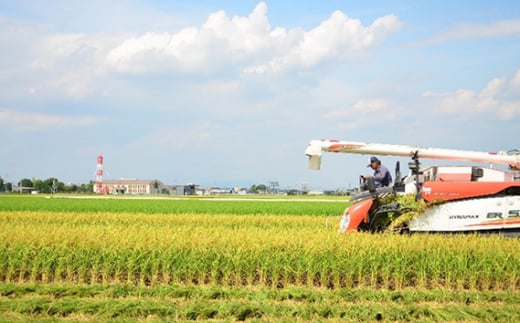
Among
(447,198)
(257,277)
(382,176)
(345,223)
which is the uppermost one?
(382,176)

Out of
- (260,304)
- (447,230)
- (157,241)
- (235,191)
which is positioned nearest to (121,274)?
(157,241)

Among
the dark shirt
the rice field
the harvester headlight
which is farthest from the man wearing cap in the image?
the rice field

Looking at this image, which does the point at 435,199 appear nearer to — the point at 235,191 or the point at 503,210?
the point at 503,210

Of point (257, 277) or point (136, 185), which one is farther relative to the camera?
point (136, 185)

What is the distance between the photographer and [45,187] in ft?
447

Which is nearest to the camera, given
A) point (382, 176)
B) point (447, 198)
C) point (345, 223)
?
point (447, 198)

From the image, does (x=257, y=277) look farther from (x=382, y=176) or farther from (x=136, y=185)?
(x=136, y=185)

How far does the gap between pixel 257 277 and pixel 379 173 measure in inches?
186

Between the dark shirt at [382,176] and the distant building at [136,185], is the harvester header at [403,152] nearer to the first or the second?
the dark shirt at [382,176]

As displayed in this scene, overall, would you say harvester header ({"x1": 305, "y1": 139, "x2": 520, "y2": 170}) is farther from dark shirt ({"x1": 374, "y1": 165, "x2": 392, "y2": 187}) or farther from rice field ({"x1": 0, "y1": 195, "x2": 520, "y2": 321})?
rice field ({"x1": 0, "y1": 195, "x2": 520, "y2": 321})

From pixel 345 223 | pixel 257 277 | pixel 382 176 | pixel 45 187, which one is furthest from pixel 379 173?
pixel 45 187

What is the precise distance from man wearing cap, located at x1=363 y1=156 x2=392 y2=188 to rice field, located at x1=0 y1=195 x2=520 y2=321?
1.98 metres

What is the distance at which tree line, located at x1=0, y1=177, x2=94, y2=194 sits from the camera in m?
125

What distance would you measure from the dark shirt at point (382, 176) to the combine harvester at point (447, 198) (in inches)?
11.4
